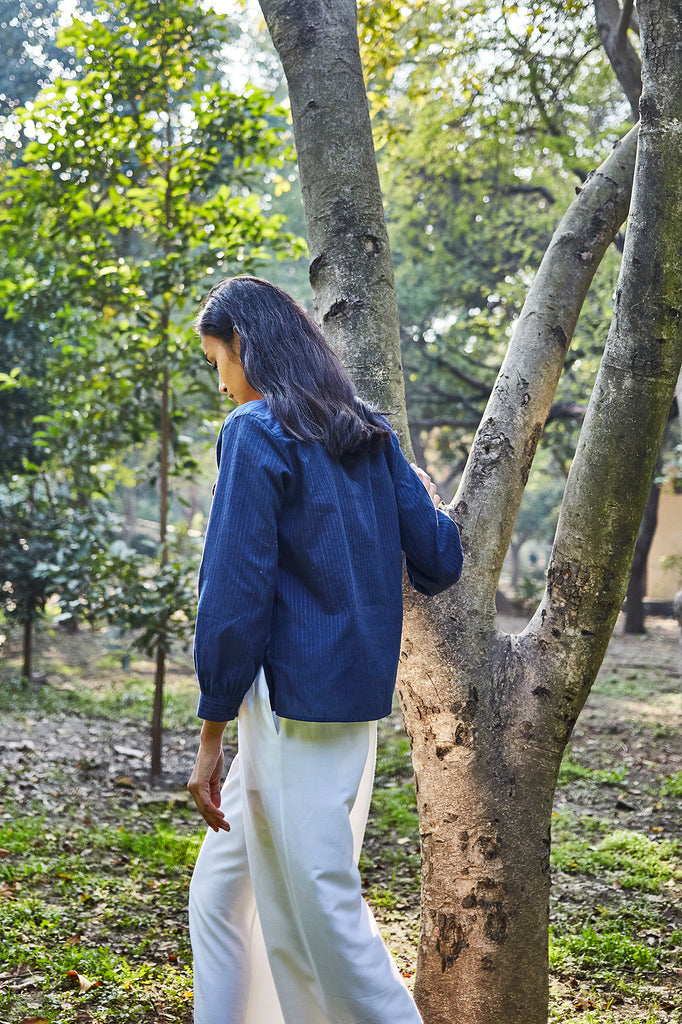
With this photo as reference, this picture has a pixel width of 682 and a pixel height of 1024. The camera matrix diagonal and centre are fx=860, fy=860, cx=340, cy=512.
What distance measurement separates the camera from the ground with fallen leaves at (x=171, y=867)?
2.87 metres

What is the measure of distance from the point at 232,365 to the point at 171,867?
2.96 metres

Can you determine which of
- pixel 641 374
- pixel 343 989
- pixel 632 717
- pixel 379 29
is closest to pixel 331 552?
pixel 343 989

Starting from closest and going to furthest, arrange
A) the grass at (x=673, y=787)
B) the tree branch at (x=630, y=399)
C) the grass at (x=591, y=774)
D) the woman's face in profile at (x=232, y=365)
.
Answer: the woman's face in profile at (x=232, y=365) < the tree branch at (x=630, y=399) < the grass at (x=673, y=787) < the grass at (x=591, y=774)

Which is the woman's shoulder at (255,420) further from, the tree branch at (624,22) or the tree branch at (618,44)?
the tree branch at (618,44)

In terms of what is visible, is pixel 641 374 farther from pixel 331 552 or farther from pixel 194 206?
pixel 194 206

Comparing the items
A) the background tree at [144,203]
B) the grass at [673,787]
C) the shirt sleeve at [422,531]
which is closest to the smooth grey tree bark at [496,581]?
the shirt sleeve at [422,531]

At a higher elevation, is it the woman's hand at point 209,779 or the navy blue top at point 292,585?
the navy blue top at point 292,585

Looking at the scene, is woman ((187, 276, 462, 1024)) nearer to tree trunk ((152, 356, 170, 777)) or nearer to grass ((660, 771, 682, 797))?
tree trunk ((152, 356, 170, 777))

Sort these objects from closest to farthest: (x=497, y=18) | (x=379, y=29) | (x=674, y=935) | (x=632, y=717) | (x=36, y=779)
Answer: (x=674, y=935) → (x=36, y=779) → (x=379, y=29) → (x=497, y=18) → (x=632, y=717)

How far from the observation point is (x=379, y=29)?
18.6ft

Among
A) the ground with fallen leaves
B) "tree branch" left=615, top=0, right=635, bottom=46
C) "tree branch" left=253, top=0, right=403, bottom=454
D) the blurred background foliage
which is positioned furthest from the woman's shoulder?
"tree branch" left=615, top=0, right=635, bottom=46

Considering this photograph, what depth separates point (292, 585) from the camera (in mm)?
1717

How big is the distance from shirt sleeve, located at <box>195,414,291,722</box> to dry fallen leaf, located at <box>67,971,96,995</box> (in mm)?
1689

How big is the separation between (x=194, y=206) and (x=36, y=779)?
12.2 feet
